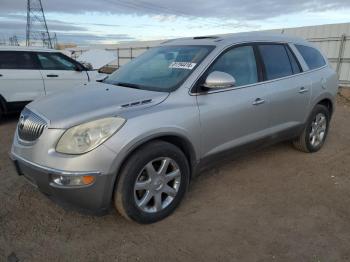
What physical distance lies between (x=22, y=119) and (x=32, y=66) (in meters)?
4.69

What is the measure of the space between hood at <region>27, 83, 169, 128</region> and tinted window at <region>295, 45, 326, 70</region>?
262cm

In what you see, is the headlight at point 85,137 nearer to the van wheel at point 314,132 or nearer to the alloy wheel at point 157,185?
the alloy wheel at point 157,185

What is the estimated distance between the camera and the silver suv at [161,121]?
270 centimetres

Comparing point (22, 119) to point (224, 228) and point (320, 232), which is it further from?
point (320, 232)

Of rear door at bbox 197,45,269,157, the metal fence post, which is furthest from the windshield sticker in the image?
the metal fence post

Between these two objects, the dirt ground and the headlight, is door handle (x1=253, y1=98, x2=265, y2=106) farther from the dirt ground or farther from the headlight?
the headlight

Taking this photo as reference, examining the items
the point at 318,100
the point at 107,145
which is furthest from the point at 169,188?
the point at 318,100

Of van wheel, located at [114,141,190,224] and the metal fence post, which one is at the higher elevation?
the metal fence post

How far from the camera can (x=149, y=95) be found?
124 inches

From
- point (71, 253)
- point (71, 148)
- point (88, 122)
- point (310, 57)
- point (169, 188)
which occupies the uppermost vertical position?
A: point (310, 57)

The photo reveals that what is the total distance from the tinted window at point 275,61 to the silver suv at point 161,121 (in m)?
0.01

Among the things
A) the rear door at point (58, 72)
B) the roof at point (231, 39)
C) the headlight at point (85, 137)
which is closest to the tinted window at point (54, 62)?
the rear door at point (58, 72)

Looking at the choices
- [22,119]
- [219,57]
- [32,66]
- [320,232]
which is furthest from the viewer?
[32,66]

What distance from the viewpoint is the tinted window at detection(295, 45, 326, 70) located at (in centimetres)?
477
